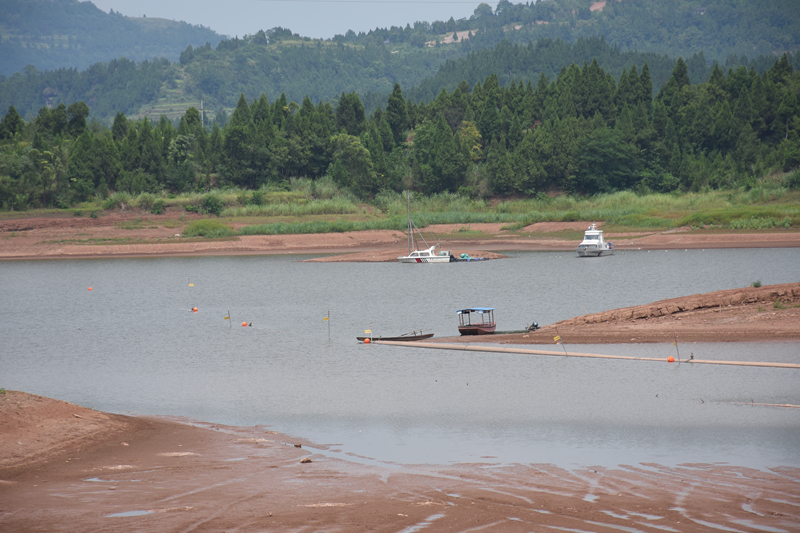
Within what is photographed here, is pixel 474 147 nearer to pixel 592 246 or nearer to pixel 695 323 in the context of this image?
pixel 592 246

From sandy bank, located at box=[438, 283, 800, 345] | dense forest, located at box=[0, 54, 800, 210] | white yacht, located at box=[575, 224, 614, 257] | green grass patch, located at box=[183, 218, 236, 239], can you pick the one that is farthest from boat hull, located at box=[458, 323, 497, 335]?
dense forest, located at box=[0, 54, 800, 210]

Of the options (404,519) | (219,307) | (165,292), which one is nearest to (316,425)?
(404,519)

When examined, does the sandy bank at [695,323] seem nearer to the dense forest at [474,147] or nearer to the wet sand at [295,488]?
the wet sand at [295,488]

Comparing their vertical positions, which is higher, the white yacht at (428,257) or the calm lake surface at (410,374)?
the white yacht at (428,257)

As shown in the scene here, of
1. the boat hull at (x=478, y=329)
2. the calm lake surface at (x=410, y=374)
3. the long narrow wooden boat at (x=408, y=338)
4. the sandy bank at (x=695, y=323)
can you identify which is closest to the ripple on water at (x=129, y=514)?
the calm lake surface at (x=410, y=374)

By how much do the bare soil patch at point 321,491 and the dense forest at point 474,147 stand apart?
86.6 m

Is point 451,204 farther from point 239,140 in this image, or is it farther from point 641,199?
point 239,140

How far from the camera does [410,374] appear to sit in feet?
91.8

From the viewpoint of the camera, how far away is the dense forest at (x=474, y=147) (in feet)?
342

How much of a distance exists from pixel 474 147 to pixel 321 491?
111m

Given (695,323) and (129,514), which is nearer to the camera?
(129,514)

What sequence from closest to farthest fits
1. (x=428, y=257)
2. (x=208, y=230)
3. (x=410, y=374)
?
(x=410, y=374) → (x=428, y=257) → (x=208, y=230)

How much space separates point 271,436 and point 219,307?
93.5 feet

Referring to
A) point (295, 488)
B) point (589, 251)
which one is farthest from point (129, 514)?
point (589, 251)
